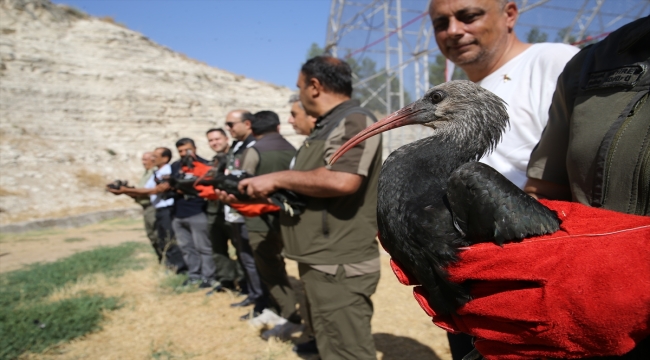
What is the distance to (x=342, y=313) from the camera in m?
2.74

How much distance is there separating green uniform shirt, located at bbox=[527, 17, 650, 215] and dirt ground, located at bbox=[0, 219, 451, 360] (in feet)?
9.51

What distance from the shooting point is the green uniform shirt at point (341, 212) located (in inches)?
106

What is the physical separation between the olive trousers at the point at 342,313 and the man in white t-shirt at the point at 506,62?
1216 millimetres

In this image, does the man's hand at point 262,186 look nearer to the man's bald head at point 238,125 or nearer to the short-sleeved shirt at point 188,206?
the man's bald head at point 238,125

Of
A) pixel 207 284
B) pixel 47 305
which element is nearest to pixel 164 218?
pixel 207 284

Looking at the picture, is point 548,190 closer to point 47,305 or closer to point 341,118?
point 341,118

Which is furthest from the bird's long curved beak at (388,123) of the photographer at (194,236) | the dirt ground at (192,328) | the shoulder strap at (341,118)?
the photographer at (194,236)

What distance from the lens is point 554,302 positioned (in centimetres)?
106

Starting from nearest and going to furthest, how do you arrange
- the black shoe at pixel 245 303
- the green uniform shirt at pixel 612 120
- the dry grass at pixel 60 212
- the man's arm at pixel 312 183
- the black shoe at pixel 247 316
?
the green uniform shirt at pixel 612 120 < the man's arm at pixel 312 183 < the black shoe at pixel 247 316 < the black shoe at pixel 245 303 < the dry grass at pixel 60 212

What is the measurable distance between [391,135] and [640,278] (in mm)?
10275

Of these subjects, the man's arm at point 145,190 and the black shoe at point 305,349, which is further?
the man's arm at point 145,190

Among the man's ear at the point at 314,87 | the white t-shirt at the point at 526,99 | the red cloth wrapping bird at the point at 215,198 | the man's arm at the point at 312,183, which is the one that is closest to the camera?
the white t-shirt at the point at 526,99

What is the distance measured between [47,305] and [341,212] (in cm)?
405

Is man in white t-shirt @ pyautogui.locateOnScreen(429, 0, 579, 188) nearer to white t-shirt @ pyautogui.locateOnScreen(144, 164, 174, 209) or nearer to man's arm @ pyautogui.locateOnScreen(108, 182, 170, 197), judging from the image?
man's arm @ pyautogui.locateOnScreen(108, 182, 170, 197)
